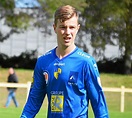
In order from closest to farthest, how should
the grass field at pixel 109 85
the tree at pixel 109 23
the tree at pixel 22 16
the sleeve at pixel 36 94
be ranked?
the sleeve at pixel 36 94 < the grass field at pixel 109 85 < the tree at pixel 22 16 < the tree at pixel 109 23

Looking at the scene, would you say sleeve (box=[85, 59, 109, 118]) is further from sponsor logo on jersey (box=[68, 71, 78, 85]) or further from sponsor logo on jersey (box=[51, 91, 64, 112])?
sponsor logo on jersey (box=[51, 91, 64, 112])

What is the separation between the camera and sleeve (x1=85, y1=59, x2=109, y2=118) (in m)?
5.39

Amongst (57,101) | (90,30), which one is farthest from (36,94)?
(90,30)

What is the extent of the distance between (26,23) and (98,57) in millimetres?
9539

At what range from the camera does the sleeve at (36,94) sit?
567cm

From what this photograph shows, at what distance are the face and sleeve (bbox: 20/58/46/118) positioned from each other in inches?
17.5

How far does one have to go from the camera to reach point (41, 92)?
225 inches

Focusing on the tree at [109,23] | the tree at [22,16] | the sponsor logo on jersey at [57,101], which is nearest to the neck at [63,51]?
the sponsor logo on jersey at [57,101]

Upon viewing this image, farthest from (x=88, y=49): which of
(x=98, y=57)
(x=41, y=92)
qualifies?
(x=41, y=92)

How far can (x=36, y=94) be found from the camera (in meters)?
5.72

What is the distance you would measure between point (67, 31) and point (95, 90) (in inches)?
25.2

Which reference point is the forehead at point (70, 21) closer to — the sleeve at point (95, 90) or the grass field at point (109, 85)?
the sleeve at point (95, 90)

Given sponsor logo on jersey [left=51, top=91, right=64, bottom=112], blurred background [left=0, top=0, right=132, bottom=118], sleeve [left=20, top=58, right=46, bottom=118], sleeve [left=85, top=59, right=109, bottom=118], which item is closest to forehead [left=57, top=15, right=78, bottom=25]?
sleeve [left=85, top=59, right=109, bottom=118]

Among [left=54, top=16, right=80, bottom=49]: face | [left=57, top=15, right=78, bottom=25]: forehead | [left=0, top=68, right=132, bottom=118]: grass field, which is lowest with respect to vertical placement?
[left=0, top=68, right=132, bottom=118]: grass field
